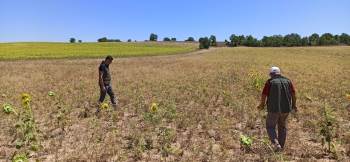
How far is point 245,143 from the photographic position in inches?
374

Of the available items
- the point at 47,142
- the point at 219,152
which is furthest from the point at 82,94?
the point at 219,152

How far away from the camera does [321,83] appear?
23297 mm

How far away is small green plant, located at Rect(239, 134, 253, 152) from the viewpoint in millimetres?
9439

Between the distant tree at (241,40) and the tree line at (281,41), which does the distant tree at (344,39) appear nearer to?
the tree line at (281,41)

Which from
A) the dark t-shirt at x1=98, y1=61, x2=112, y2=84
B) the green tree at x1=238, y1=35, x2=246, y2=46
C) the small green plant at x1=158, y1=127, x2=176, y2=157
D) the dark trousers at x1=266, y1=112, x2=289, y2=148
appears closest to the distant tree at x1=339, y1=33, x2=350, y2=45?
the green tree at x1=238, y1=35, x2=246, y2=46

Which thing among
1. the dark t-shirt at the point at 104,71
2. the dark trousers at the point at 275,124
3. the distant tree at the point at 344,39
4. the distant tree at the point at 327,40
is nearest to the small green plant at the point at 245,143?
the dark trousers at the point at 275,124

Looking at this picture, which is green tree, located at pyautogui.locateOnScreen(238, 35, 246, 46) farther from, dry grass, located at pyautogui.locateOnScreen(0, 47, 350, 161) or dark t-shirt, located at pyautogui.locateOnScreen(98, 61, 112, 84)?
dark t-shirt, located at pyautogui.locateOnScreen(98, 61, 112, 84)

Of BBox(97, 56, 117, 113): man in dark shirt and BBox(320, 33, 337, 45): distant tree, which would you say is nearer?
BBox(97, 56, 117, 113): man in dark shirt

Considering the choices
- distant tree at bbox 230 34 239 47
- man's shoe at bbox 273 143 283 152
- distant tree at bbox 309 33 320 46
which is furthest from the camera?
distant tree at bbox 309 33 320 46

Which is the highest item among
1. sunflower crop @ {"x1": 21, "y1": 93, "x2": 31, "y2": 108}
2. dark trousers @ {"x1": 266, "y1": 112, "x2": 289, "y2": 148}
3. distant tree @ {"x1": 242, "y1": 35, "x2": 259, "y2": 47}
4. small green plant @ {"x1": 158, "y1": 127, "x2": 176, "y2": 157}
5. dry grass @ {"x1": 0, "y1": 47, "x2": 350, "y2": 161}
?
sunflower crop @ {"x1": 21, "y1": 93, "x2": 31, "y2": 108}

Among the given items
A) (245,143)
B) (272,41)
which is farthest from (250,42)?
(245,143)

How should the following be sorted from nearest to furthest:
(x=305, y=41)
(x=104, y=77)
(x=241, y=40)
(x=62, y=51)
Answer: (x=104, y=77) → (x=62, y=51) → (x=305, y=41) → (x=241, y=40)

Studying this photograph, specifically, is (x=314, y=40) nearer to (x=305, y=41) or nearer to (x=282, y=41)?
(x=305, y=41)

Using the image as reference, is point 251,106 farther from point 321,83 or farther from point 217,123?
point 321,83
